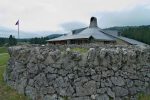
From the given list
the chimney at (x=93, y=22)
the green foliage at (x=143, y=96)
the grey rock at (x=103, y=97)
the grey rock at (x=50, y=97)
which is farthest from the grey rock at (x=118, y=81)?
the chimney at (x=93, y=22)

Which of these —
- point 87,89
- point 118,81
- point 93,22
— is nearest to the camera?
point 87,89

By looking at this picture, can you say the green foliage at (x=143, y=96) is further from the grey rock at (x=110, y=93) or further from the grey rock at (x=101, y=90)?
the grey rock at (x=101, y=90)

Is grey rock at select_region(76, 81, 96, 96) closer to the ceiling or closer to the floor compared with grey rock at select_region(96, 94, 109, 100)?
closer to the ceiling

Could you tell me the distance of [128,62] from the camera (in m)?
12.1

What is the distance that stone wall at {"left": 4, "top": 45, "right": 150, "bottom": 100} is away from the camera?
38.3 feet

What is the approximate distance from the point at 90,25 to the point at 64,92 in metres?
24.7

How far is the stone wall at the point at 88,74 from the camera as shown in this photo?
11664 mm

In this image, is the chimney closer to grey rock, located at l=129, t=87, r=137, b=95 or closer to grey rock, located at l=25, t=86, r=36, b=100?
grey rock, located at l=25, t=86, r=36, b=100

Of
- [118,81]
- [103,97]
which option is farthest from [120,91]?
[103,97]

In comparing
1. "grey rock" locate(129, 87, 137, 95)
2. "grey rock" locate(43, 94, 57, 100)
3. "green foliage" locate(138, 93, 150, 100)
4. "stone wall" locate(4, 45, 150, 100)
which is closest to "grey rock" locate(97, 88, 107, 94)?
"stone wall" locate(4, 45, 150, 100)

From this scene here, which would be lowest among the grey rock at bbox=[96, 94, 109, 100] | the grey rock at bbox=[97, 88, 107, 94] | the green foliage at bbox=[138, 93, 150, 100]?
the green foliage at bbox=[138, 93, 150, 100]

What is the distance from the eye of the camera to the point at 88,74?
38.3ft

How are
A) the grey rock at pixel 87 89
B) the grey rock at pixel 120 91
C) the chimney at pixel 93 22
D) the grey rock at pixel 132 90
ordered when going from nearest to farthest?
the grey rock at pixel 87 89 < the grey rock at pixel 120 91 < the grey rock at pixel 132 90 < the chimney at pixel 93 22

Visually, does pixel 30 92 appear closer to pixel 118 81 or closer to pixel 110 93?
pixel 110 93
